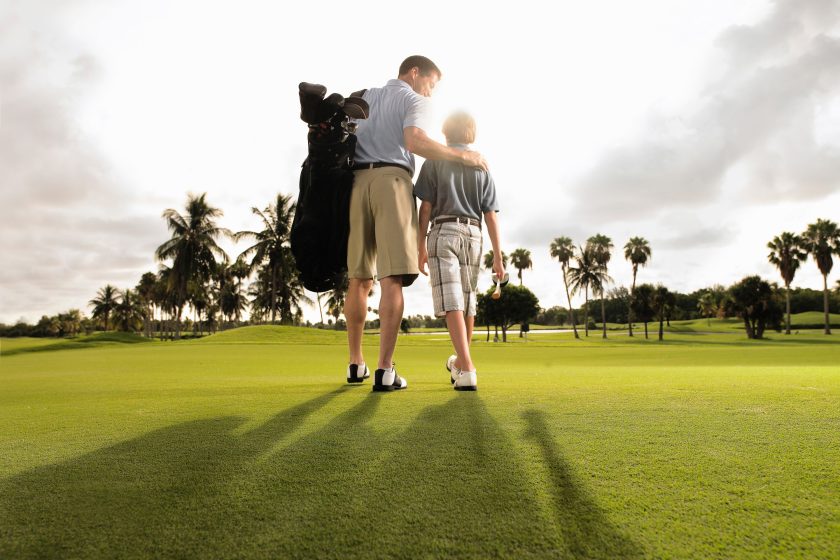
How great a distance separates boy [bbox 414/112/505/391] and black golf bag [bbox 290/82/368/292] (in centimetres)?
69

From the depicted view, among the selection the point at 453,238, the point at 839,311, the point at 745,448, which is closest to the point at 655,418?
the point at 745,448

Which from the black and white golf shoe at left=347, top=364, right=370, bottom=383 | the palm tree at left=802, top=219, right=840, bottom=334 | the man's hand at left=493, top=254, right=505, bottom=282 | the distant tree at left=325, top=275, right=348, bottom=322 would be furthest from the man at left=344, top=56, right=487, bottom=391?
the palm tree at left=802, top=219, right=840, bottom=334

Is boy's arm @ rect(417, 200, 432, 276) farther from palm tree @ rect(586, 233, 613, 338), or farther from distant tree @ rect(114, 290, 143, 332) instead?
distant tree @ rect(114, 290, 143, 332)

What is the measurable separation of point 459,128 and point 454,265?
118cm

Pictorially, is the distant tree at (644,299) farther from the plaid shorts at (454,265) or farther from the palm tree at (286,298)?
the plaid shorts at (454,265)

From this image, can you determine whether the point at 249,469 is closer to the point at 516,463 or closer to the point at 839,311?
the point at 516,463

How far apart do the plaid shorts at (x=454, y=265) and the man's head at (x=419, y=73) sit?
1168 mm

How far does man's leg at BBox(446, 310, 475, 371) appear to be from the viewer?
12.8ft

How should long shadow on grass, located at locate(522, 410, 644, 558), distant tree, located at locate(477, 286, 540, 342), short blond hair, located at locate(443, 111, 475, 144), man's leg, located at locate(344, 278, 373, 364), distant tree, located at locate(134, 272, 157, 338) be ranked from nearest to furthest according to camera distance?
1. long shadow on grass, located at locate(522, 410, 644, 558)
2. man's leg, located at locate(344, 278, 373, 364)
3. short blond hair, located at locate(443, 111, 475, 144)
4. distant tree, located at locate(477, 286, 540, 342)
5. distant tree, located at locate(134, 272, 157, 338)

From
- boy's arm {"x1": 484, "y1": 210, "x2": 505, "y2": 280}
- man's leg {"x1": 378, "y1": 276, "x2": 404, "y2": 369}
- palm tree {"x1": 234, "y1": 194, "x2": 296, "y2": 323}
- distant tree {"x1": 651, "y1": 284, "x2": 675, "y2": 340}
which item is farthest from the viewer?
distant tree {"x1": 651, "y1": 284, "x2": 675, "y2": 340}

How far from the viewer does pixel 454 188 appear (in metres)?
4.31

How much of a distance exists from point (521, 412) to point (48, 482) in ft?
6.46

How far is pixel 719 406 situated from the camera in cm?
276

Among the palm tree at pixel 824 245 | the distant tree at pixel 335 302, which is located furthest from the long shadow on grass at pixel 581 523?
the palm tree at pixel 824 245
